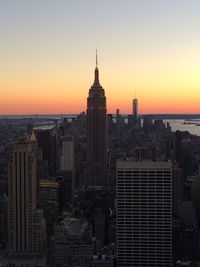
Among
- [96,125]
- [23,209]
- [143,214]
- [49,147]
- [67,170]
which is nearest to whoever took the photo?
[143,214]

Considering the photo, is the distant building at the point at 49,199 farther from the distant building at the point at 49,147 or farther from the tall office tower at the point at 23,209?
the distant building at the point at 49,147

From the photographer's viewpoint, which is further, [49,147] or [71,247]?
[49,147]

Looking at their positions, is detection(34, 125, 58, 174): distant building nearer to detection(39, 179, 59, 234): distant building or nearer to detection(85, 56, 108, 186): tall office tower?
detection(85, 56, 108, 186): tall office tower

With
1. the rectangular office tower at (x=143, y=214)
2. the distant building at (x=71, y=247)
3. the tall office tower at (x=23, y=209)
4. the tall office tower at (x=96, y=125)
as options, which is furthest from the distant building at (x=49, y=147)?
the distant building at (x=71, y=247)

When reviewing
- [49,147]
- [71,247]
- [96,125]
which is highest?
[96,125]

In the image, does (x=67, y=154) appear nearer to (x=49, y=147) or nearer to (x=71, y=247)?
(x=49, y=147)

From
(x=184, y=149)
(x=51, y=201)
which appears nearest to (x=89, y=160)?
(x=184, y=149)

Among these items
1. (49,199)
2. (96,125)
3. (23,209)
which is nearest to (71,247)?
(23,209)
